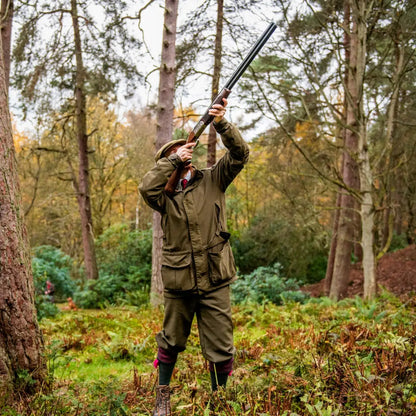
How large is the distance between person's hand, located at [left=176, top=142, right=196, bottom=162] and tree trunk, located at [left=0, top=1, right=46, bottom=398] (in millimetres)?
1282

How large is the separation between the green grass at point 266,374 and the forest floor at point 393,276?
7.30m

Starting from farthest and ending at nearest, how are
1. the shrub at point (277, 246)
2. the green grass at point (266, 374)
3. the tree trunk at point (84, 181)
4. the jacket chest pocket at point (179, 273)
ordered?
the shrub at point (277, 246) → the tree trunk at point (84, 181) → the jacket chest pocket at point (179, 273) → the green grass at point (266, 374)

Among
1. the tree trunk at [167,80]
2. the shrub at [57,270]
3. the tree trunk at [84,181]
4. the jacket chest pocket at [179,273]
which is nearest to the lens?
the jacket chest pocket at [179,273]

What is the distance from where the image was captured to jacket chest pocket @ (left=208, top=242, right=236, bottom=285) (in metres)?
2.96

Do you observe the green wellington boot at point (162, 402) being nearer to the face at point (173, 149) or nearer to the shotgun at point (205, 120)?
the shotgun at point (205, 120)

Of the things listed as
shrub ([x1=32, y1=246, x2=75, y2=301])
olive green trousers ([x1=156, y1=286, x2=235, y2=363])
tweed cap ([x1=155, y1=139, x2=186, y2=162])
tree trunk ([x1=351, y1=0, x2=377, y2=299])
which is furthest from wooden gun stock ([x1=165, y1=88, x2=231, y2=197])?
shrub ([x1=32, y1=246, x2=75, y2=301])

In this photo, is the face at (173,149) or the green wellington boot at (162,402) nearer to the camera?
the green wellington boot at (162,402)

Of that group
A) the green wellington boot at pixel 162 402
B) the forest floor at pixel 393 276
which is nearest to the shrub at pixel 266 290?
the forest floor at pixel 393 276

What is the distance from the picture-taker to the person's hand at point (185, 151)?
123 inches

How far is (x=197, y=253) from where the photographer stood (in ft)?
9.79

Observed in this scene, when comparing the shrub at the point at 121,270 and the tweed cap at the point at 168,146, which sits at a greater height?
the tweed cap at the point at 168,146

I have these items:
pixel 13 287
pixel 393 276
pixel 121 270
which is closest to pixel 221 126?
pixel 13 287

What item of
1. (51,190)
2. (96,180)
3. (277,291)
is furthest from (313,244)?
(51,190)

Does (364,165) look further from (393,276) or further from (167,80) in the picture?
(393,276)
